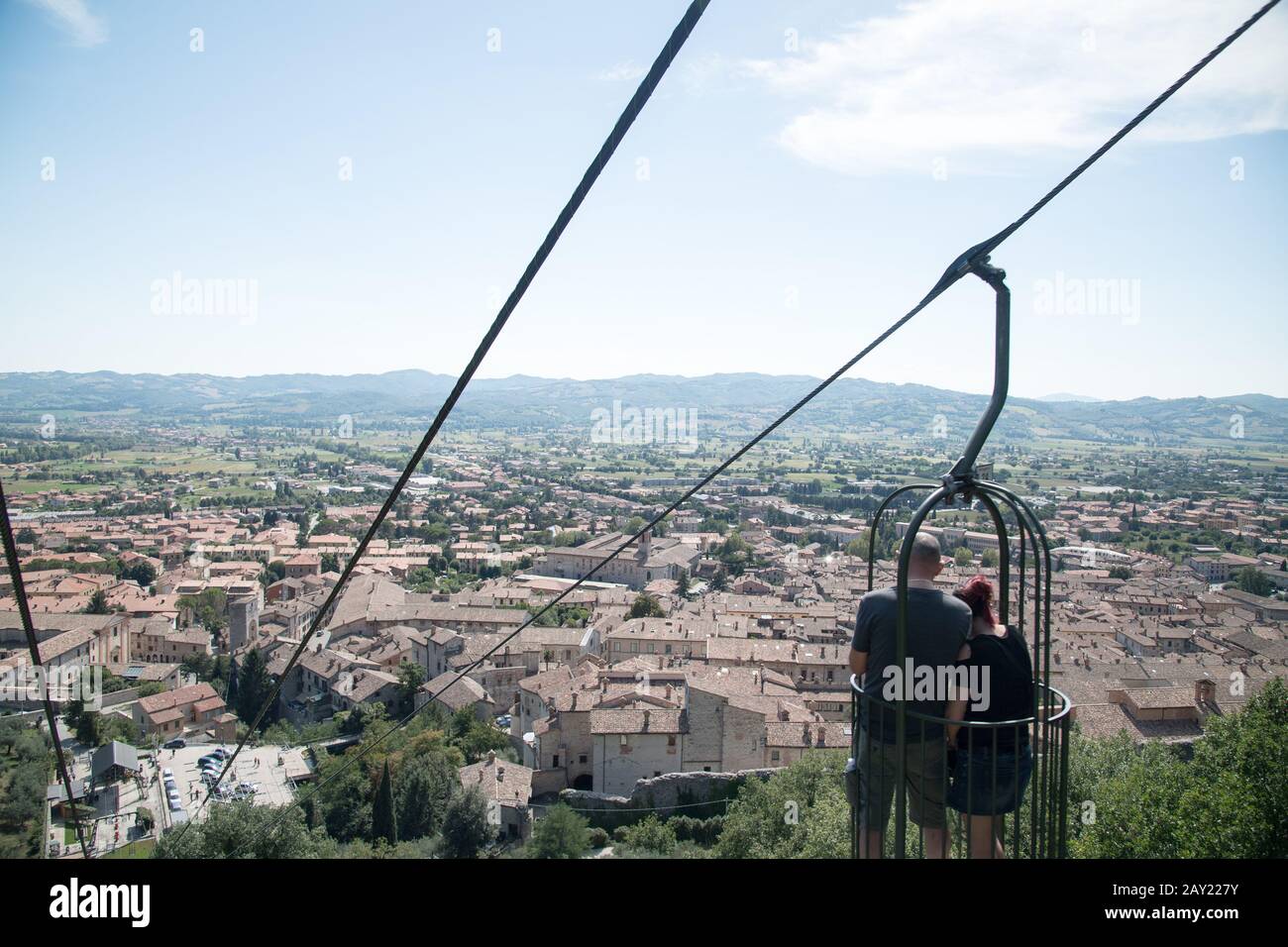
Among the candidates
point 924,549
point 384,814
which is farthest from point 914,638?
point 384,814

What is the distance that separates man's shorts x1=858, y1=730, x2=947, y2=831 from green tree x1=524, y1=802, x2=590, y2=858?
10.2m

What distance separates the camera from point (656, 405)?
131 meters

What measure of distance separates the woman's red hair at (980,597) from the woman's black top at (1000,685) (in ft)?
0.40

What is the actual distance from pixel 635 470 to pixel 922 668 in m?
75.9

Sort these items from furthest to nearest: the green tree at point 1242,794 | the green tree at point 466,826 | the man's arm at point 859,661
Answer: the green tree at point 466,826 → the green tree at point 1242,794 → the man's arm at point 859,661

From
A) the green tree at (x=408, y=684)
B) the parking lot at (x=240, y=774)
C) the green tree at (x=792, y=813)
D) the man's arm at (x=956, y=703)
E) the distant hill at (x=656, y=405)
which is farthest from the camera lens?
the distant hill at (x=656, y=405)

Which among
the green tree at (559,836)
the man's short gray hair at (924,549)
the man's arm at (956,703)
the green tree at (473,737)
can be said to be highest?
the man's short gray hair at (924,549)

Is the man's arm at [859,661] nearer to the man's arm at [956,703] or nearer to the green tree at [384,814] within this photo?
the man's arm at [956,703]

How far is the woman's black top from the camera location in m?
1.93

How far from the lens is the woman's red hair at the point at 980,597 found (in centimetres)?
208

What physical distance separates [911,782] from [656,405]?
130 m

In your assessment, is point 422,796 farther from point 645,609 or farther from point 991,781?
point 645,609

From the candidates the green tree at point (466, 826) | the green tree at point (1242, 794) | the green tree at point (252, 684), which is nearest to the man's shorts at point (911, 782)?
the green tree at point (1242, 794)
